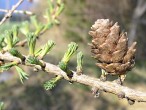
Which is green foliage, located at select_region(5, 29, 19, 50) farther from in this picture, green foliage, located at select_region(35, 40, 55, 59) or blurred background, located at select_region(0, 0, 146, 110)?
blurred background, located at select_region(0, 0, 146, 110)

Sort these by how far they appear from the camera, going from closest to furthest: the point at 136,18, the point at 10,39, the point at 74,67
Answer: the point at 10,39 → the point at 74,67 → the point at 136,18

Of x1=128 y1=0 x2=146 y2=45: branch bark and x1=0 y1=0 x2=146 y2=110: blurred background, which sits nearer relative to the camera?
x1=0 y1=0 x2=146 y2=110: blurred background

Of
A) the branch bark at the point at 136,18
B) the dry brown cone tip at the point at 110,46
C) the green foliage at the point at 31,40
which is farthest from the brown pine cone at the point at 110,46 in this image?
the branch bark at the point at 136,18

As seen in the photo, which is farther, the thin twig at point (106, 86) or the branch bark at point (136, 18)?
the branch bark at point (136, 18)

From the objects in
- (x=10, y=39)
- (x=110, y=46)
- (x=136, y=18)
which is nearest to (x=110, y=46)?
(x=110, y=46)

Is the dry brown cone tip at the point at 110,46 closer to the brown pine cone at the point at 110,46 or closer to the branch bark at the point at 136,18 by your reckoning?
the brown pine cone at the point at 110,46

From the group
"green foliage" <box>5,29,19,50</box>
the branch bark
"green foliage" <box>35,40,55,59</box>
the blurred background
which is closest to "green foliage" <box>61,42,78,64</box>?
"green foliage" <box>35,40,55,59</box>

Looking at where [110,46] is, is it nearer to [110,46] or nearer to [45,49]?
[110,46]
